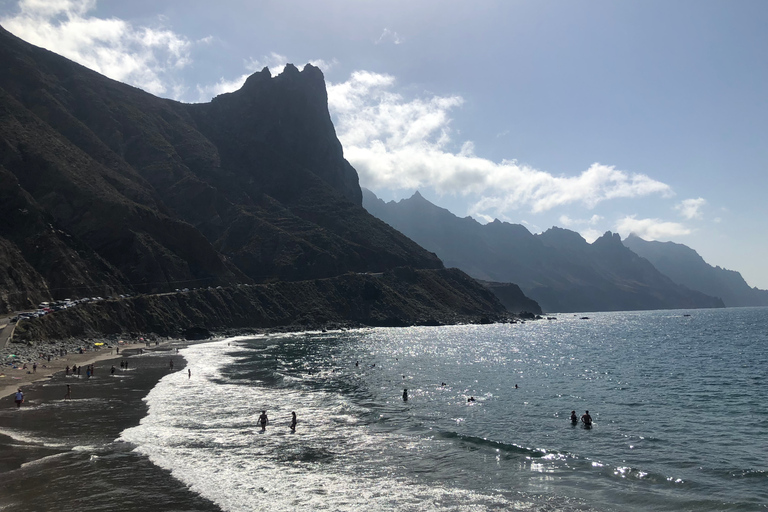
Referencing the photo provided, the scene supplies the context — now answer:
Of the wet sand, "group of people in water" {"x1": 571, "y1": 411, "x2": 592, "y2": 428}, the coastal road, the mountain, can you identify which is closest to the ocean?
"group of people in water" {"x1": 571, "y1": 411, "x2": 592, "y2": 428}

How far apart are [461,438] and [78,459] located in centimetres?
2360

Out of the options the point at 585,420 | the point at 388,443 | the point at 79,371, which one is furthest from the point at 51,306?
the point at 585,420

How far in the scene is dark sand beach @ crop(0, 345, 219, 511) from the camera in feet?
69.7

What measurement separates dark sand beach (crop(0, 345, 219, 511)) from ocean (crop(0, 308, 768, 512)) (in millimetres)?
128

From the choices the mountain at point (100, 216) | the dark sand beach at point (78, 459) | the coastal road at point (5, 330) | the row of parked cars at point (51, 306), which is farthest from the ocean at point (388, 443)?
the mountain at point (100, 216)

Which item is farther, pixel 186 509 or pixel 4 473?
pixel 4 473

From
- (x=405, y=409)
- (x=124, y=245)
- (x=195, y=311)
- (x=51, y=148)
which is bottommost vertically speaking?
(x=405, y=409)

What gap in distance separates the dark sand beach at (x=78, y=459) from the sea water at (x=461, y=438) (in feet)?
4.24

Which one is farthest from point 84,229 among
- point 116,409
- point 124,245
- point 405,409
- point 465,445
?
point 465,445

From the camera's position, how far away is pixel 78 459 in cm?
2645

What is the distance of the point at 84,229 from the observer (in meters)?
122

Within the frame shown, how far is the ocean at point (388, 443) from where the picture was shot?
23172 mm

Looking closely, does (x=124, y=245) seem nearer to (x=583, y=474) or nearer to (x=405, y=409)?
(x=405, y=409)

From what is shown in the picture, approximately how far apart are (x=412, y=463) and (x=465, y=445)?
5733 millimetres
